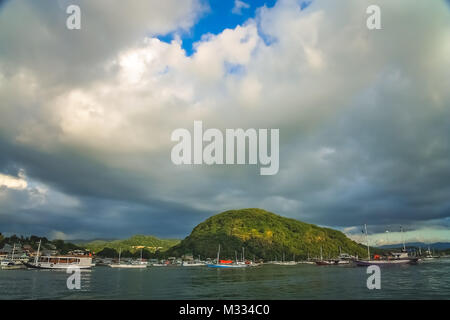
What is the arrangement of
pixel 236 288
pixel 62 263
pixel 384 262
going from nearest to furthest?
pixel 236 288 < pixel 62 263 < pixel 384 262

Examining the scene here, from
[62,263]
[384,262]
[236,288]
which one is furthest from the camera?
[384,262]

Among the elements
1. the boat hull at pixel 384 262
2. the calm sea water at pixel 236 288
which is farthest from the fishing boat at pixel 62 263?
the boat hull at pixel 384 262

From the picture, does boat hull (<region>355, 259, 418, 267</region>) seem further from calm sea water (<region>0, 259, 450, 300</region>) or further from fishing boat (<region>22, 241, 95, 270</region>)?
fishing boat (<region>22, 241, 95, 270</region>)

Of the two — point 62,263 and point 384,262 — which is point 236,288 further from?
point 384,262

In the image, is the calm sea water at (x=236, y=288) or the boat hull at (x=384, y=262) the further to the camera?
the boat hull at (x=384, y=262)

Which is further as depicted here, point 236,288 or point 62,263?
point 62,263

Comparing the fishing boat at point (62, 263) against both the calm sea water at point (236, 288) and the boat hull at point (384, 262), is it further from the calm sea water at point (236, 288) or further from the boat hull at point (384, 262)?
the boat hull at point (384, 262)

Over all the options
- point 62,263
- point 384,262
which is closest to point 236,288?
point 62,263

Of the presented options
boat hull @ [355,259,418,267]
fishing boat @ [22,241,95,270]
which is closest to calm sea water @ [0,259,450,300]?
fishing boat @ [22,241,95,270]

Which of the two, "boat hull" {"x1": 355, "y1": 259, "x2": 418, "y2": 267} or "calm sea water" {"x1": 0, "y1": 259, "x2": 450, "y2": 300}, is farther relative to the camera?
"boat hull" {"x1": 355, "y1": 259, "x2": 418, "y2": 267}
